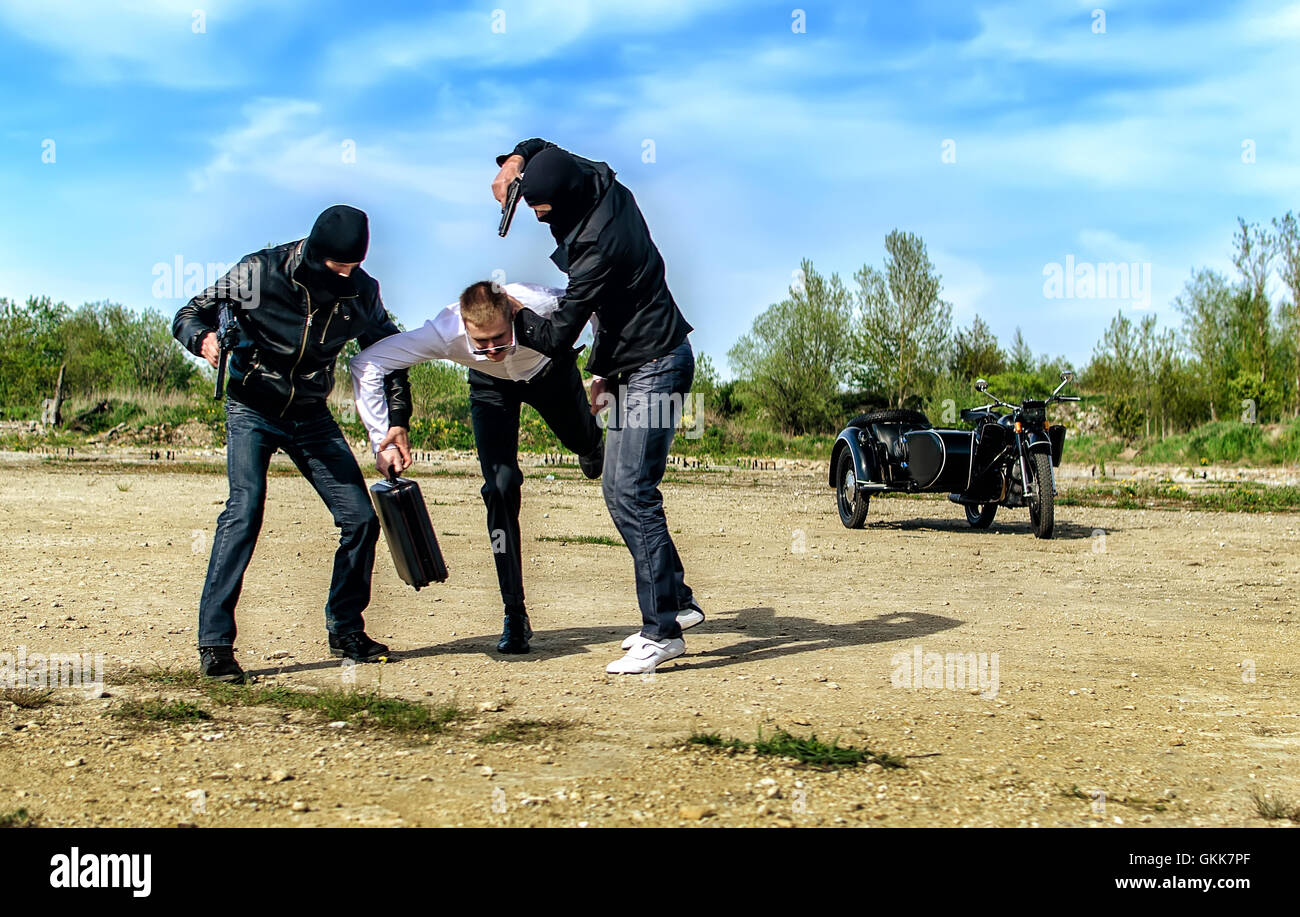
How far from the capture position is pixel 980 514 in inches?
517

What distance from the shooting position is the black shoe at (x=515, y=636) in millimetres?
5902

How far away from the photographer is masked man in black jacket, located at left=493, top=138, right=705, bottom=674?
17.1 feet

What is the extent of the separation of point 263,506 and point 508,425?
1.26 metres

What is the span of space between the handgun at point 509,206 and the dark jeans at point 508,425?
732mm

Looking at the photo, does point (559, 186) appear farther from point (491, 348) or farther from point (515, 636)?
point (515, 636)

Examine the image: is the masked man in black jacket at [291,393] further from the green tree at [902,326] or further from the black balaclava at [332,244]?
the green tree at [902,326]

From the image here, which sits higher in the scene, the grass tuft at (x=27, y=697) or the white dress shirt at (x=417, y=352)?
the white dress shirt at (x=417, y=352)

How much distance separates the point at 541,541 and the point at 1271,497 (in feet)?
39.2

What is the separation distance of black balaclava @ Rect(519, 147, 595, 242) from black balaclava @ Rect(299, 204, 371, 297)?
30.4 inches

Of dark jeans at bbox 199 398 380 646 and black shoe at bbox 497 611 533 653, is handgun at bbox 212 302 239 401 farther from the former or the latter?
black shoe at bbox 497 611 533 653

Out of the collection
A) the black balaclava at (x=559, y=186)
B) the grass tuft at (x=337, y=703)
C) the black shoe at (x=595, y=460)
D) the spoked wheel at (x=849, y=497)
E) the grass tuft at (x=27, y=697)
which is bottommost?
the grass tuft at (x=337, y=703)

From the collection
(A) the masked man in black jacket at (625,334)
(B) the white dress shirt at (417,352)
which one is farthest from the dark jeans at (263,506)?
(A) the masked man in black jacket at (625,334)

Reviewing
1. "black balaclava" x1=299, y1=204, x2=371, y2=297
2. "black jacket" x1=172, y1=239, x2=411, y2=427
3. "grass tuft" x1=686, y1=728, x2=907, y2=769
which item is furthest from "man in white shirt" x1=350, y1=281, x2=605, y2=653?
"grass tuft" x1=686, y1=728, x2=907, y2=769

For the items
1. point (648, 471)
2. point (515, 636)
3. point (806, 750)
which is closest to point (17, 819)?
point (806, 750)
